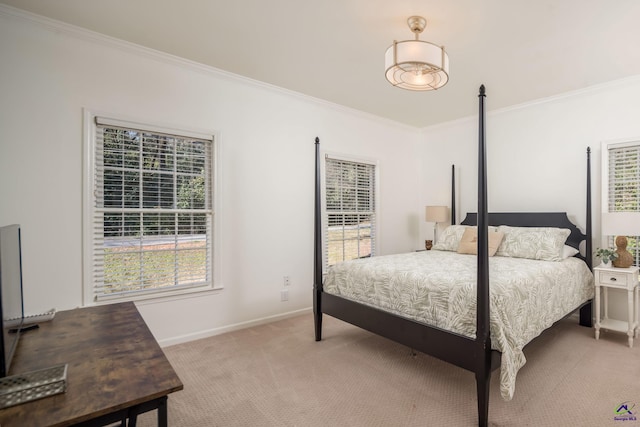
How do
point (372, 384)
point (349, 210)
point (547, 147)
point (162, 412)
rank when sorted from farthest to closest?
point (349, 210) < point (547, 147) < point (372, 384) < point (162, 412)

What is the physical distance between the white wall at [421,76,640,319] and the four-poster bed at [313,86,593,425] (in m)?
0.23

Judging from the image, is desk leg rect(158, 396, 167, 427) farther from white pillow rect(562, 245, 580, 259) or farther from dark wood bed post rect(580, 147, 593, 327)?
dark wood bed post rect(580, 147, 593, 327)

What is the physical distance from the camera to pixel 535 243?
3.45 metres

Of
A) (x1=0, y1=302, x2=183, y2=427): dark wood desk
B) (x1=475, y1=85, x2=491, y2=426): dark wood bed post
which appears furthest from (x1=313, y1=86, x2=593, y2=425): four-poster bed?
(x1=0, y1=302, x2=183, y2=427): dark wood desk

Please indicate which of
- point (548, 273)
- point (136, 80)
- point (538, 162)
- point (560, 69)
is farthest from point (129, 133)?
point (538, 162)

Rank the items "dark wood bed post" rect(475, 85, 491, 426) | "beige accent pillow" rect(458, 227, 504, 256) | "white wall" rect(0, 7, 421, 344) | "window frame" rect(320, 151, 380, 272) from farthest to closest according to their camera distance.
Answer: "window frame" rect(320, 151, 380, 272) < "beige accent pillow" rect(458, 227, 504, 256) < "white wall" rect(0, 7, 421, 344) < "dark wood bed post" rect(475, 85, 491, 426)

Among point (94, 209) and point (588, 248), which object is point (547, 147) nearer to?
point (588, 248)

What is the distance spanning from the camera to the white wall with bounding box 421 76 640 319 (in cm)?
353

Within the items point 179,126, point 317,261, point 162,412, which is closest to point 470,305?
point 317,261

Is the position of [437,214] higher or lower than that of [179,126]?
lower

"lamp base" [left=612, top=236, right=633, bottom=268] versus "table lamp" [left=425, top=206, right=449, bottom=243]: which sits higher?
"table lamp" [left=425, top=206, right=449, bottom=243]

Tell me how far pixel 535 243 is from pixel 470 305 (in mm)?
1985

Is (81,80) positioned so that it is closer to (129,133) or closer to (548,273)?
(129,133)

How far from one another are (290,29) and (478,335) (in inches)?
97.2
